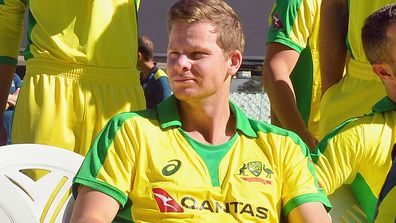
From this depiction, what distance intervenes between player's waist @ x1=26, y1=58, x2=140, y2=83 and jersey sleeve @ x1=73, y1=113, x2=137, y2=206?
87 centimetres

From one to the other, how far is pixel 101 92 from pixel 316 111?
1135 millimetres

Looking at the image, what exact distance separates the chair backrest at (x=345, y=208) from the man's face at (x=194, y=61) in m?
0.51

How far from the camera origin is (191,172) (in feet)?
8.25

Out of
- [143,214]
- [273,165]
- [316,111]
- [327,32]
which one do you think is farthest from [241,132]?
[316,111]

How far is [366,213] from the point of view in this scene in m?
2.76

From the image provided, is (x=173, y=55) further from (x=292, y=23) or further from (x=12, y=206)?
(x=292, y=23)

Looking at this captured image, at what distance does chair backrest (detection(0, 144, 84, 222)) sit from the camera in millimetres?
3053

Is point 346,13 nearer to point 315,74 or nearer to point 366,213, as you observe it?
point 315,74

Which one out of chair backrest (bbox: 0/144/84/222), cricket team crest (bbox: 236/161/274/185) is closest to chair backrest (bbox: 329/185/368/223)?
cricket team crest (bbox: 236/161/274/185)

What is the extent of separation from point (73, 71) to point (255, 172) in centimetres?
106

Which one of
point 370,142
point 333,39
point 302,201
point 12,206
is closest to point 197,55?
point 302,201

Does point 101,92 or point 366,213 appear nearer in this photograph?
point 366,213

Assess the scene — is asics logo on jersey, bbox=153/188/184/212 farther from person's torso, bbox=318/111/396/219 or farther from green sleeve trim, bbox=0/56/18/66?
green sleeve trim, bbox=0/56/18/66

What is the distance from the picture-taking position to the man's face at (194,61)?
2.53 meters
